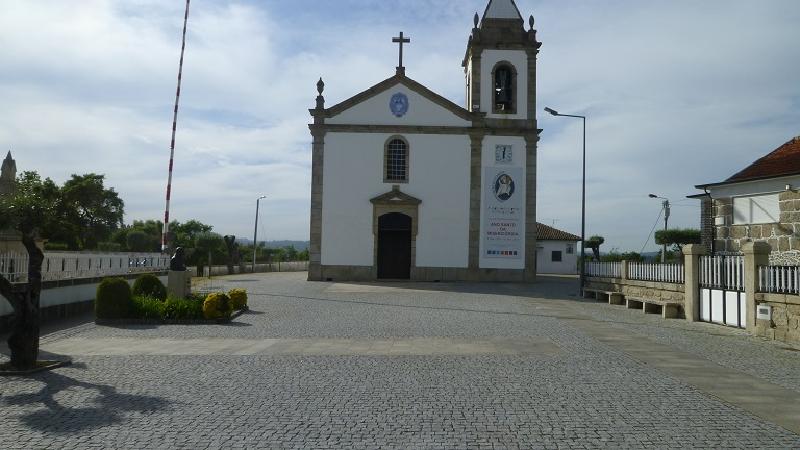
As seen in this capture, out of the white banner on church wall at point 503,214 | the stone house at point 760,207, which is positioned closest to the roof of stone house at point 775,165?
the stone house at point 760,207

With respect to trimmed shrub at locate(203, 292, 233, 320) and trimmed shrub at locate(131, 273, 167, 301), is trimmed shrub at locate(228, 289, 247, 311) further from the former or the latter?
trimmed shrub at locate(131, 273, 167, 301)

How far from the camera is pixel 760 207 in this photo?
670 inches

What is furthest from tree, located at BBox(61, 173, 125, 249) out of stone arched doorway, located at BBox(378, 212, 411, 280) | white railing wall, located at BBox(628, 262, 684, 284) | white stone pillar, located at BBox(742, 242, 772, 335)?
white stone pillar, located at BBox(742, 242, 772, 335)

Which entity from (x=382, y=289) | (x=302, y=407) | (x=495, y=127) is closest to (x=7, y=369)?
(x=302, y=407)

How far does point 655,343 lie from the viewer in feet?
40.7

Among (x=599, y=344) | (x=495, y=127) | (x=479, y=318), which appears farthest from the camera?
(x=495, y=127)

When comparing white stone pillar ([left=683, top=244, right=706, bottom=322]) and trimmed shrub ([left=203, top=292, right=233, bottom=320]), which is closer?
trimmed shrub ([left=203, top=292, right=233, bottom=320])

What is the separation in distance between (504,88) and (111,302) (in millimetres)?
23831

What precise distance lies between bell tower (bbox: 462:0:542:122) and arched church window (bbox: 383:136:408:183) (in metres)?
4.05

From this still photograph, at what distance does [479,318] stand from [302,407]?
10.1m

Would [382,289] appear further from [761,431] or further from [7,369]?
[761,431]

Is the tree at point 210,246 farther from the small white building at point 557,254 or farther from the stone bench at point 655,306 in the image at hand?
the stone bench at point 655,306

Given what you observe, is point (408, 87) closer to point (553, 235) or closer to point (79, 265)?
point (79, 265)

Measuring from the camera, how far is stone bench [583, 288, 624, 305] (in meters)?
21.7
